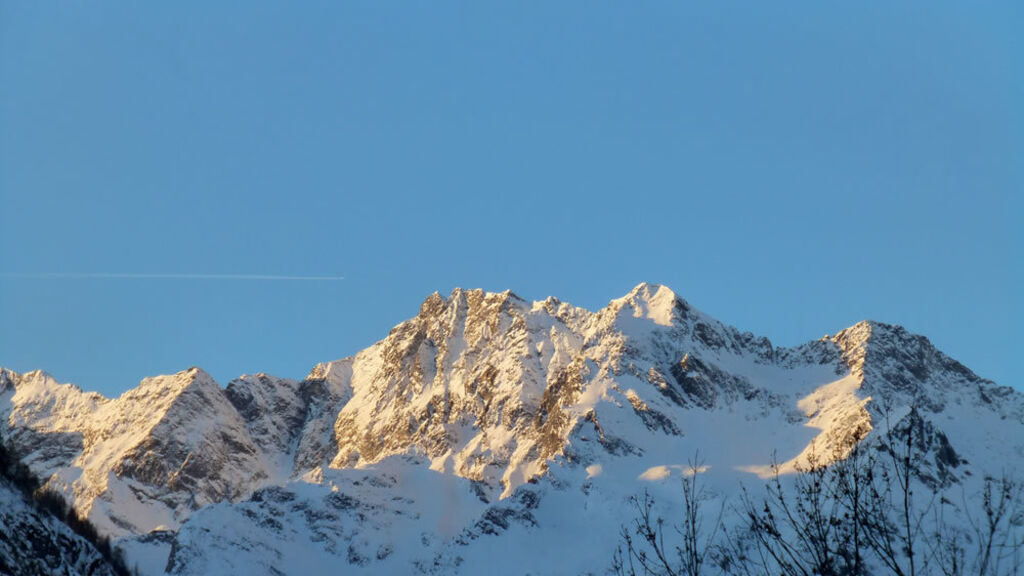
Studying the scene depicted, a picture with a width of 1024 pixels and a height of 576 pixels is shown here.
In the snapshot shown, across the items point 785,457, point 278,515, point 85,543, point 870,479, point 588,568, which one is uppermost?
point 785,457

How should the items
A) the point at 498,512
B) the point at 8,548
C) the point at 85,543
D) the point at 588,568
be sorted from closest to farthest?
the point at 8,548
the point at 85,543
the point at 588,568
the point at 498,512

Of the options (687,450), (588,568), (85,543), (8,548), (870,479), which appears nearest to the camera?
(870,479)

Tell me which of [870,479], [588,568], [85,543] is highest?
[588,568]

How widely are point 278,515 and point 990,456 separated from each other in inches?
4616

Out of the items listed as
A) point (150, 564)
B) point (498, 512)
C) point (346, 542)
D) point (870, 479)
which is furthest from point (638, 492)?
point (870, 479)

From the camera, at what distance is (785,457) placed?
618 ft

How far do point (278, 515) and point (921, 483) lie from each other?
3982 inches

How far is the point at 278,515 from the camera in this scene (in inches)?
7234

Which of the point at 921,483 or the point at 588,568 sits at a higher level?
the point at 921,483

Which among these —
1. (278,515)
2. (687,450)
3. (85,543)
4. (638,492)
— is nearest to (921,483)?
(638,492)

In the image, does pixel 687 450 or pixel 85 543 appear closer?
pixel 85 543

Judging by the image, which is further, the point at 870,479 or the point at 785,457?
the point at 785,457

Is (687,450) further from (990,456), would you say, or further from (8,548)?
(8,548)

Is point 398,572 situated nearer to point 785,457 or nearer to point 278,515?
point 278,515
